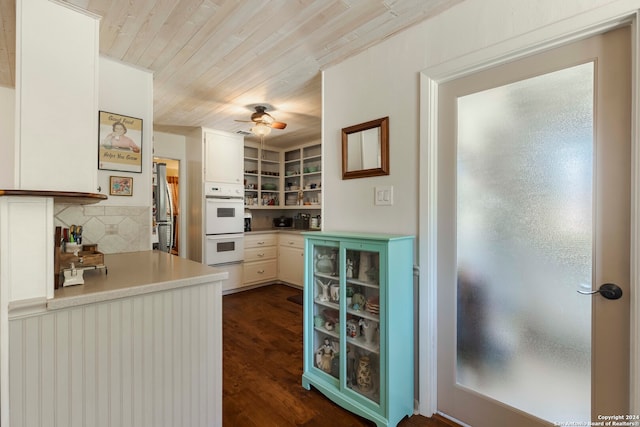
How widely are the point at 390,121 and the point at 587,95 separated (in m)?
0.96

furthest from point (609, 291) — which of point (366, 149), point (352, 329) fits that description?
point (366, 149)

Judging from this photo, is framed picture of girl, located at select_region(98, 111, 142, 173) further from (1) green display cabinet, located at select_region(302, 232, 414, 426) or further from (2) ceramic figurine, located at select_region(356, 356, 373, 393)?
(2) ceramic figurine, located at select_region(356, 356, 373, 393)

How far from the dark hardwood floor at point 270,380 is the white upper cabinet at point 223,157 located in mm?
1947

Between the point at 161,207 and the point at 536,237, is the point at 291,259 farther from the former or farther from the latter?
the point at 536,237

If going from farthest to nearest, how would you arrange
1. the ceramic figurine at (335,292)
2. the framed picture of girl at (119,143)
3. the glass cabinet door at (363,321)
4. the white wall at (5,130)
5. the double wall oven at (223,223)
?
the double wall oven at (223,223), the white wall at (5,130), the framed picture of girl at (119,143), the ceramic figurine at (335,292), the glass cabinet door at (363,321)

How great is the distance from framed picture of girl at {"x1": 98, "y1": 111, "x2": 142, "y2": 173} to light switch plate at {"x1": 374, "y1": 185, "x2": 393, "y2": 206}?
6.50 feet

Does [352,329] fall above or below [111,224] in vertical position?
below

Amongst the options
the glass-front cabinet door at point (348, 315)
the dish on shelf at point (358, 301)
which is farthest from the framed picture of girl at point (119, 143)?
the dish on shelf at point (358, 301)

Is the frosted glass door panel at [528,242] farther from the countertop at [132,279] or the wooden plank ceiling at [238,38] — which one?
the countertop at [132,279]

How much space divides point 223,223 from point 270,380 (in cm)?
257

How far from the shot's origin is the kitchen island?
3.24ft

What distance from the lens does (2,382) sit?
0.97 meters

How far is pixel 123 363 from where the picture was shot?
1.15 meters

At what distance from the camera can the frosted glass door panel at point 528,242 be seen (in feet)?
4.19
